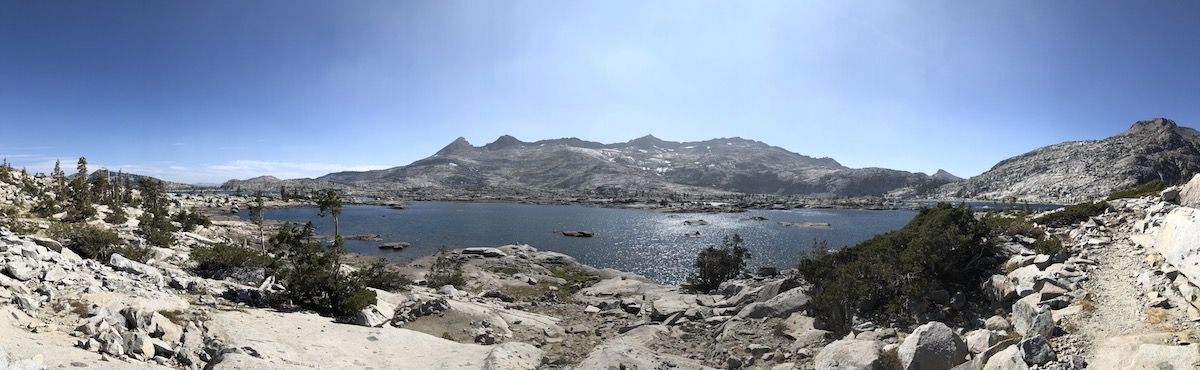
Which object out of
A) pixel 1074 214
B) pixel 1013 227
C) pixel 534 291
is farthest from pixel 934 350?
pixel 534 291

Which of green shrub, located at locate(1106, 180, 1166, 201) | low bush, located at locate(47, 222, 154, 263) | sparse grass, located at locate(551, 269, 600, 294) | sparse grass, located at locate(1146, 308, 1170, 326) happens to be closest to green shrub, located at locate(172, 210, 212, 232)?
low bush, located at locate(47, 222, 154, 263)

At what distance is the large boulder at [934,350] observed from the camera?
60.7 ft

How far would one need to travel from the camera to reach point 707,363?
27219mm

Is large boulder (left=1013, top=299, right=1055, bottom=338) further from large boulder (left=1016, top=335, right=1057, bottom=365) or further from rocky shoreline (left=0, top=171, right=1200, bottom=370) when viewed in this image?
large boulder (left=1016, top=335, right=1057, bottom=365)

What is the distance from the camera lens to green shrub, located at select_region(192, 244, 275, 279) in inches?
1455

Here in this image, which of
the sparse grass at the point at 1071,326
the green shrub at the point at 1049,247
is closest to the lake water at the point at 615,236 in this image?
the green shrub at the point at 1049,247

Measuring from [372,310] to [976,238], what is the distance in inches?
1384

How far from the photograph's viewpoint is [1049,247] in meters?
24.1

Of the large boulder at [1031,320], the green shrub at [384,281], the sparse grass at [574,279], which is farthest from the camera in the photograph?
the sparse grass at [574,279]

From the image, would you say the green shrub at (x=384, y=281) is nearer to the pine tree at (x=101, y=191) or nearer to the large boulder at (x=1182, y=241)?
the large boulder at (x=1182, y=241)

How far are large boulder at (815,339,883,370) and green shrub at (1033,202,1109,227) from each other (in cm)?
1804

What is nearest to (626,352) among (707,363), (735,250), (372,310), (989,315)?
(707,363)

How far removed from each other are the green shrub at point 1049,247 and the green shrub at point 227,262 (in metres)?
48.4

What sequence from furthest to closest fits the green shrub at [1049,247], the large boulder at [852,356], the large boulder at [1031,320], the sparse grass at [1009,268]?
the sparse grass at [1009,268] < the green shrub at [1049,247] < the large boulder at [852,356] < the large boulder at [1031,320]
